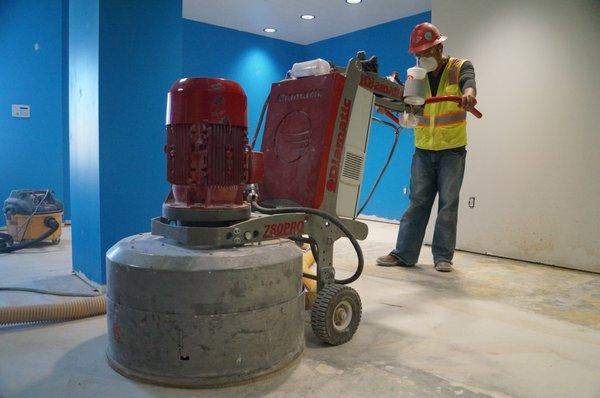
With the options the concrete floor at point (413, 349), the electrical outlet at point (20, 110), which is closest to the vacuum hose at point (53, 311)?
the concrete floor at point (413, 349)

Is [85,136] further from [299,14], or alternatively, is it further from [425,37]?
[299,14]

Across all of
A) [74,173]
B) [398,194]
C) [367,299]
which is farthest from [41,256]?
[398,194]

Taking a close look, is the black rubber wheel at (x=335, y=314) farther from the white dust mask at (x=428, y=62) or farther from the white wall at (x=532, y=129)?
the white wall at (x=532, y=129)

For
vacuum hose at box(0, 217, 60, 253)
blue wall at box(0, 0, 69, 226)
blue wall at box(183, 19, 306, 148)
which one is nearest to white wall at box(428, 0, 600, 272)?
vacuum hose at box(0, 217, 60, 253)

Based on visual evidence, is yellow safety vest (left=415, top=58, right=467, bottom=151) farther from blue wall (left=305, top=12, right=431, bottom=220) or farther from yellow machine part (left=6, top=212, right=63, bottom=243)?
yellow machine part (left=6, top=212, right=63, bottom=243)

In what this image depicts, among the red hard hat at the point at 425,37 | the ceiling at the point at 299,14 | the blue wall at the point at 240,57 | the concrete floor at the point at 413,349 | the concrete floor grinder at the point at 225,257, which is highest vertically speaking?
the ceiling at the point at 299,14

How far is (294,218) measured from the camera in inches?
55.2

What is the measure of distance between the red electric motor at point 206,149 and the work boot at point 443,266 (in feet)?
5.35

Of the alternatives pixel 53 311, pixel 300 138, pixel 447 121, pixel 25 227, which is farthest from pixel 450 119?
pixel 25 227

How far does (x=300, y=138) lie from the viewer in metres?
1.55

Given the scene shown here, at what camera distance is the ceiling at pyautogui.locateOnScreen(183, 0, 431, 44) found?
457 centimetres

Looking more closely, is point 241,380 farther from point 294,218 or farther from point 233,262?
point 294,218

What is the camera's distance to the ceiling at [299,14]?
4.57 metres

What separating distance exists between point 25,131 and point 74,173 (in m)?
2.02
